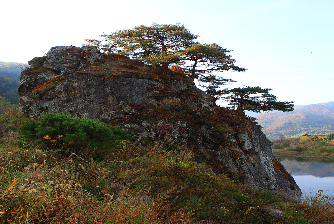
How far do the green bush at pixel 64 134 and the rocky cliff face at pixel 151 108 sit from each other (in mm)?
2792

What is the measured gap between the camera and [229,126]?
11719 millimetres

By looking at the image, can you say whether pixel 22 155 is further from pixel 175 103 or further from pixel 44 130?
pixel 175 103

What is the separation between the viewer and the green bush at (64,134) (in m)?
5.96

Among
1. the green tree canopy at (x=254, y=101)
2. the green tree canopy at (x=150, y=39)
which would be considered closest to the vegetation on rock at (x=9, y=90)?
the green tree canopy at (x=150, y=39)

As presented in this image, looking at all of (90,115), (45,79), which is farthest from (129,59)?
(90,115)

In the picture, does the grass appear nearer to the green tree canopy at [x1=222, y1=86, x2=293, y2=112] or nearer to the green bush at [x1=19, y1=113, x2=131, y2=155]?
the green bush at [x1=19, y1=113, x2=131, y2=155]

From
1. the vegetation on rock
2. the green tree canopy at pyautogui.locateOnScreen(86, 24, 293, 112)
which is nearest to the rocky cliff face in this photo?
the green tree canopy at pyautogui.locateOnScreen(86, 24, 293, 112)

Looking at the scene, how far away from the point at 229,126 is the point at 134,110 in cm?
567

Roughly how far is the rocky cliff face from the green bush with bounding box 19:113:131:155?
9.16 feet

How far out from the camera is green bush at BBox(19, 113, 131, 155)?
235 inches

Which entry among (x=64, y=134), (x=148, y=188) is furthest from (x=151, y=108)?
(x=148, y=188)

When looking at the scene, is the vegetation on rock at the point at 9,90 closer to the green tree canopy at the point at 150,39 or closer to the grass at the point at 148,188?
the green tree canopy at the point at 150,39

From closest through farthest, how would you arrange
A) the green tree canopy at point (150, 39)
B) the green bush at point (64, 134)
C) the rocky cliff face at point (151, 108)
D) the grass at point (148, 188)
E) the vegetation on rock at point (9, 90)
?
the grass at point (148, 188) < the green bush at point (64, 134) < the rocky cliff face at point (151, 108) < the green tree canopy at point (150, 39) < the vegetation on rock at point (9, 90)

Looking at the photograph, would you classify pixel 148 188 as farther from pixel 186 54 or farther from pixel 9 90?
pixel 9 90
